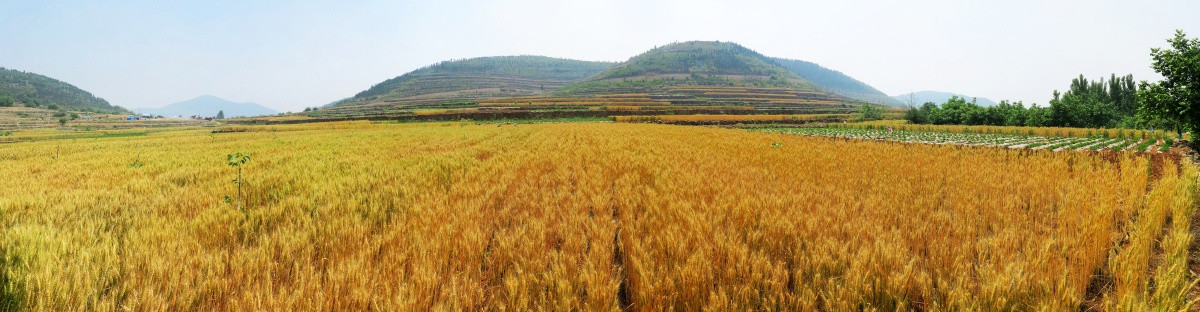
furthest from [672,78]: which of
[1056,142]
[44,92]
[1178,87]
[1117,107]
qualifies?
[44,92]

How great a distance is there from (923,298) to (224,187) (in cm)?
873

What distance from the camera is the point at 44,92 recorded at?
159m

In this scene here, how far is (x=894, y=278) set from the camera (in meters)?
2.36

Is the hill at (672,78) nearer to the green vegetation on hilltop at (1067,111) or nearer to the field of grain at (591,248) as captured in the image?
the green vegetation on hilltop at (1067,111)

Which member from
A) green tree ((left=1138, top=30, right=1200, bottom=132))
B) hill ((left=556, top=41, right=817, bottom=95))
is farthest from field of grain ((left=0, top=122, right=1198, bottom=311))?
hill ((left=556, top=41, right=817, bottom=95))

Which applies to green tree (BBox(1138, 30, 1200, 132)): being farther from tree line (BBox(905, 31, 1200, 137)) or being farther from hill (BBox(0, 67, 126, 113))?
hill (BBox(0, 67, 126, 113))

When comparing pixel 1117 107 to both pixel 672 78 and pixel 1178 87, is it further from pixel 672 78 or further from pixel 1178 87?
pixel 672 78

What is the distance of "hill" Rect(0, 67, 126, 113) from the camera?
14107 cm

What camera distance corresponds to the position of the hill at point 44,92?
141075mm

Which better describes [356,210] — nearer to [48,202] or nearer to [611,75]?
[48,202]

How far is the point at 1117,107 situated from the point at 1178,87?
6974 centimetres

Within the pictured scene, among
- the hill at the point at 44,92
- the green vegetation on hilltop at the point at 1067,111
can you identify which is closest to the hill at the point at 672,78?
the green vegetation on hilltop at the point at 1067,111

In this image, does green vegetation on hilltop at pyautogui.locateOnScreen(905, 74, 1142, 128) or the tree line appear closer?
the tree line

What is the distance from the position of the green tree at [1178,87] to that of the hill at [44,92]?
235m
